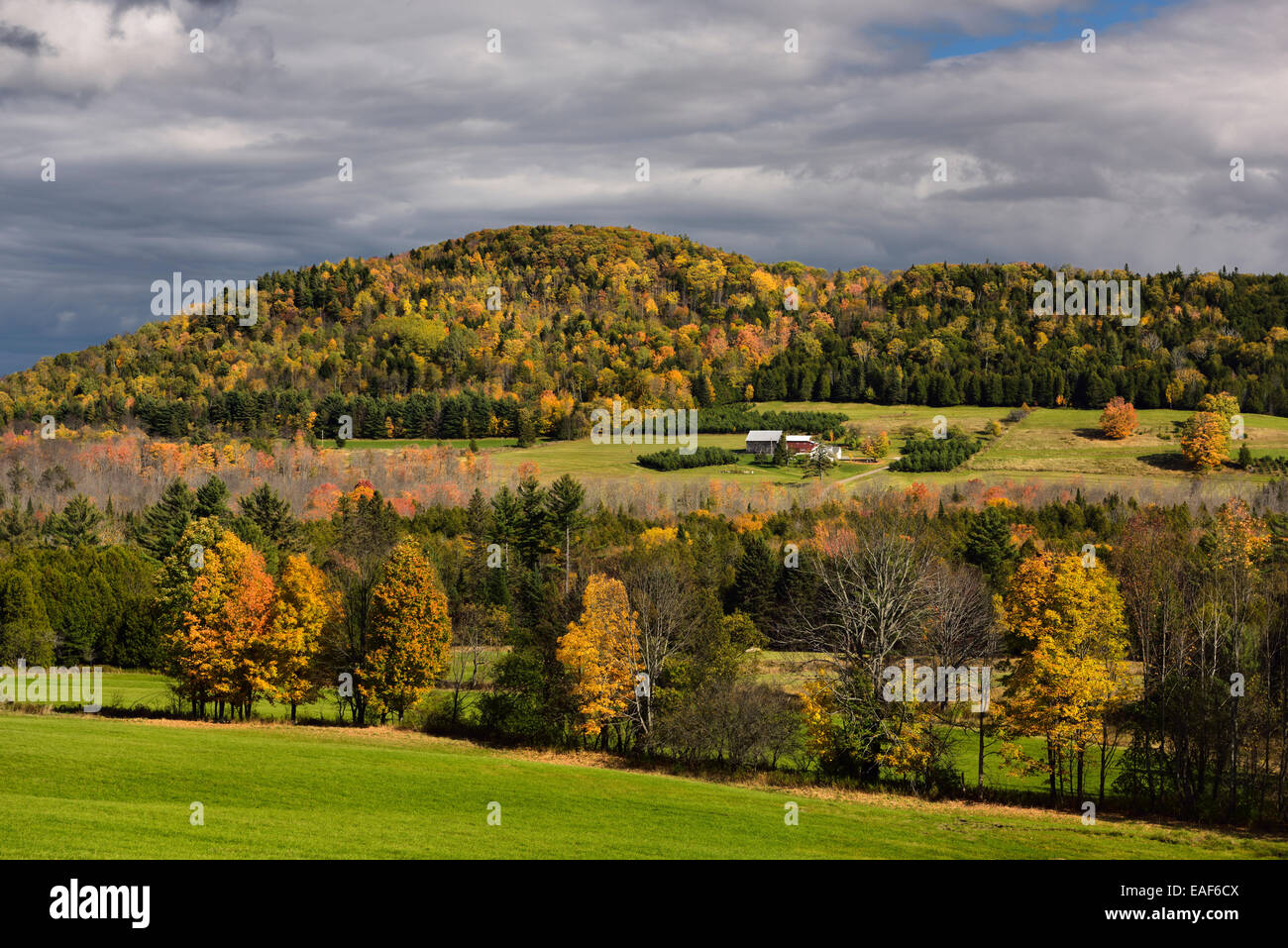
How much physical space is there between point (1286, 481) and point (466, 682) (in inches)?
4589

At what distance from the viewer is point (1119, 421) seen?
595 ft

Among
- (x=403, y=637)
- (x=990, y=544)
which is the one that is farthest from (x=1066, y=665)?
(x=990, y=544)

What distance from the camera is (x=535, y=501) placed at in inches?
4306

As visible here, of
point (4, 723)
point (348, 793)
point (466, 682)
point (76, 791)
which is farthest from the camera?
point (466, 682)

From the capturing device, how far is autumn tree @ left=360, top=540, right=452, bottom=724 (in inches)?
2398

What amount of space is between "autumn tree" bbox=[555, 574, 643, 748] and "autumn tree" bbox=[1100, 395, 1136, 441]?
14770cm

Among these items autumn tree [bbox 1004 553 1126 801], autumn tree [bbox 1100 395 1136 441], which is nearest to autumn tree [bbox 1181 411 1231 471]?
autumn tree [bbox 1100 395 1136 441]

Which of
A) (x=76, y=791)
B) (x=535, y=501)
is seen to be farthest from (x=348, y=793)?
(x=535, y=501)

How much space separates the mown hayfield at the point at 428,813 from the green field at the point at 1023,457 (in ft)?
380

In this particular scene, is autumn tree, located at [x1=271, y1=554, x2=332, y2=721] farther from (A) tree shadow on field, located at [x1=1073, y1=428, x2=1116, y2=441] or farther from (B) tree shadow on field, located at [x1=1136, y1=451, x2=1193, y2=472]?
(A) tree shadow on field, located at [x1=1073, y1=428, x2=1116, y2=441]

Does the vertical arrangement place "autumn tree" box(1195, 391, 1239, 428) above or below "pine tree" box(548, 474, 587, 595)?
above
